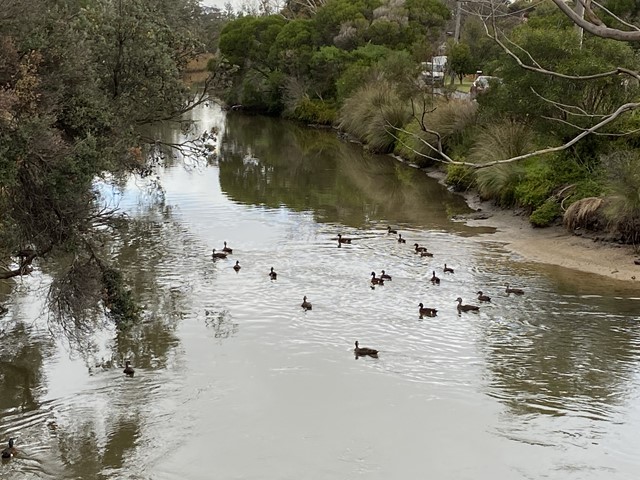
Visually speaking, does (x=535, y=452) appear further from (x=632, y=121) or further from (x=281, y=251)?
(x=632, y=121)

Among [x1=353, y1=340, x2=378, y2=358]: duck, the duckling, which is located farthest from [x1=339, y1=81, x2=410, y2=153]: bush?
[x1=353, y1=340, x2=378, y2=358]: duck

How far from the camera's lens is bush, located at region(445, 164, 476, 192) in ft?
90.7

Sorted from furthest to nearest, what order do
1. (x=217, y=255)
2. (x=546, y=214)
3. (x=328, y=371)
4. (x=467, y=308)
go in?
(x=546, y=214)
(x=217, y=255)
(x=467, y=308)
(x=328, y=371)

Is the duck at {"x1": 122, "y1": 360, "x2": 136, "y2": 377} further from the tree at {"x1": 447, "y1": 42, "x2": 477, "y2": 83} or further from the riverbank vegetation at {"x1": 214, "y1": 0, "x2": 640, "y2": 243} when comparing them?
the tree at {"x1": 447, "y1": 42, "x2": 477, "y2": 83}

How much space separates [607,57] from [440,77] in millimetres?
25810

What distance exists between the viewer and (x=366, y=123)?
4031cm

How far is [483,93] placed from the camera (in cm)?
2786

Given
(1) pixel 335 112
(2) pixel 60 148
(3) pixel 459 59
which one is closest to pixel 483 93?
(3) pixel 459 59

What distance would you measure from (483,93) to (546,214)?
7.83 metres

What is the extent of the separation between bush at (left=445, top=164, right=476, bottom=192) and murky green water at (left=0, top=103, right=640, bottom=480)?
6.76m

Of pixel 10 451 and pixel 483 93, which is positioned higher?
pixel 483 93

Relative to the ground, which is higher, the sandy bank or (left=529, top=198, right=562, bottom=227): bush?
(left=529, top=198, right=562, bottom=227): bush

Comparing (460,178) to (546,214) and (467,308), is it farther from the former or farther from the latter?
(467,308)

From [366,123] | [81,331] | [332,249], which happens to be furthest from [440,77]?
[81,331]
